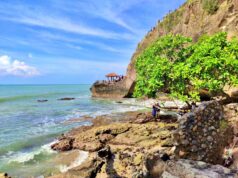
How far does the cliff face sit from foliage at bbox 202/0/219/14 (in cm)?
44

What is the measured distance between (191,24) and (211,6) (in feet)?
15.8

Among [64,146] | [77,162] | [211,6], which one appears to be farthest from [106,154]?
[211,6]

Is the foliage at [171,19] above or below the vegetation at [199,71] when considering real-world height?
above

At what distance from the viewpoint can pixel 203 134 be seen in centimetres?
685

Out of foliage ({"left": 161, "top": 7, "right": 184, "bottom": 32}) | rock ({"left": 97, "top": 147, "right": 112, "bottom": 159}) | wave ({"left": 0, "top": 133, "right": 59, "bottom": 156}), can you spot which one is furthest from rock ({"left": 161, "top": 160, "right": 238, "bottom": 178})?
foliage ({"left": 161, "top": 7, "right": 184, "bottom": 32})

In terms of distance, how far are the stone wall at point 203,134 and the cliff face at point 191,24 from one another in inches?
1076

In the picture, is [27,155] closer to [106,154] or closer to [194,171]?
[106,154]

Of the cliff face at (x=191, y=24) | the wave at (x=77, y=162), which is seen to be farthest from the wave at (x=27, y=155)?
the cliff face at (x=191, y=24)

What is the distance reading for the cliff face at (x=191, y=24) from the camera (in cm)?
3562

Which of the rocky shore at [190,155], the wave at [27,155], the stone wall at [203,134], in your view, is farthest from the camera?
the wave at [27,155]

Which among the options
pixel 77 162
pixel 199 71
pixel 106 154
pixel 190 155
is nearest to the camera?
pixel 190 155

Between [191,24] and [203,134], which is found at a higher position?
[191,24]

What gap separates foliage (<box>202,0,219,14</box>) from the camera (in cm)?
3954

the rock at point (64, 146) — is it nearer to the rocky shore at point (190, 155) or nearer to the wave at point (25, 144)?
the wave at point (25, 144)
